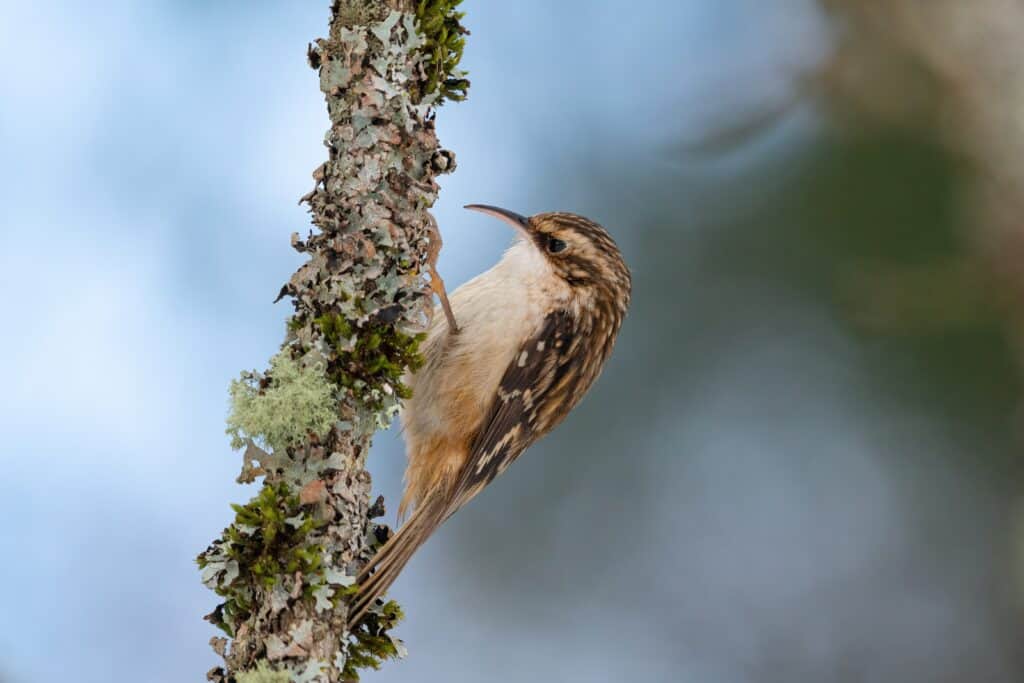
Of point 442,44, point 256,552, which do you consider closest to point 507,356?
point 442,44

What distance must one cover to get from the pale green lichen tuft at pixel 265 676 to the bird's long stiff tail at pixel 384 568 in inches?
7.9

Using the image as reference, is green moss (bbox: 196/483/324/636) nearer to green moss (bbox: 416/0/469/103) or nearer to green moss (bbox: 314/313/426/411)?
green moss (bbox: 314/313/426/411)

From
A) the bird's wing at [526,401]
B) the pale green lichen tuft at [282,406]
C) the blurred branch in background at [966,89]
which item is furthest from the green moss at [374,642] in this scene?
the blurred branch in background at [966,89]

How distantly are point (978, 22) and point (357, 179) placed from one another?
9.47ft

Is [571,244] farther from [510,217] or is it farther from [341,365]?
[341,365]

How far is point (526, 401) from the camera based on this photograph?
317cm

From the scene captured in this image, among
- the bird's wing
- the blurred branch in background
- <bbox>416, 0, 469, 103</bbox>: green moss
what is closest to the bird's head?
the bird's wing

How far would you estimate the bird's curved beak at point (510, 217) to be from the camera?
10.6 feet

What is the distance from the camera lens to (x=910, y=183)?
4.18 metres

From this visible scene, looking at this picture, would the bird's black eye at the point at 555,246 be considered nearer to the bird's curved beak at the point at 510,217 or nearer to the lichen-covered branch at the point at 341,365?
the bird's curved beak at the point at 510,217

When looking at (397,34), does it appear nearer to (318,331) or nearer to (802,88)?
(318,331)

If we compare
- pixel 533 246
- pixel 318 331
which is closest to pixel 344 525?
pixel 318 331

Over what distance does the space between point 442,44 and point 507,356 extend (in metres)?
1.02

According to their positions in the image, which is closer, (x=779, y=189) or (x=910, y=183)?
(x=910, y=183)
